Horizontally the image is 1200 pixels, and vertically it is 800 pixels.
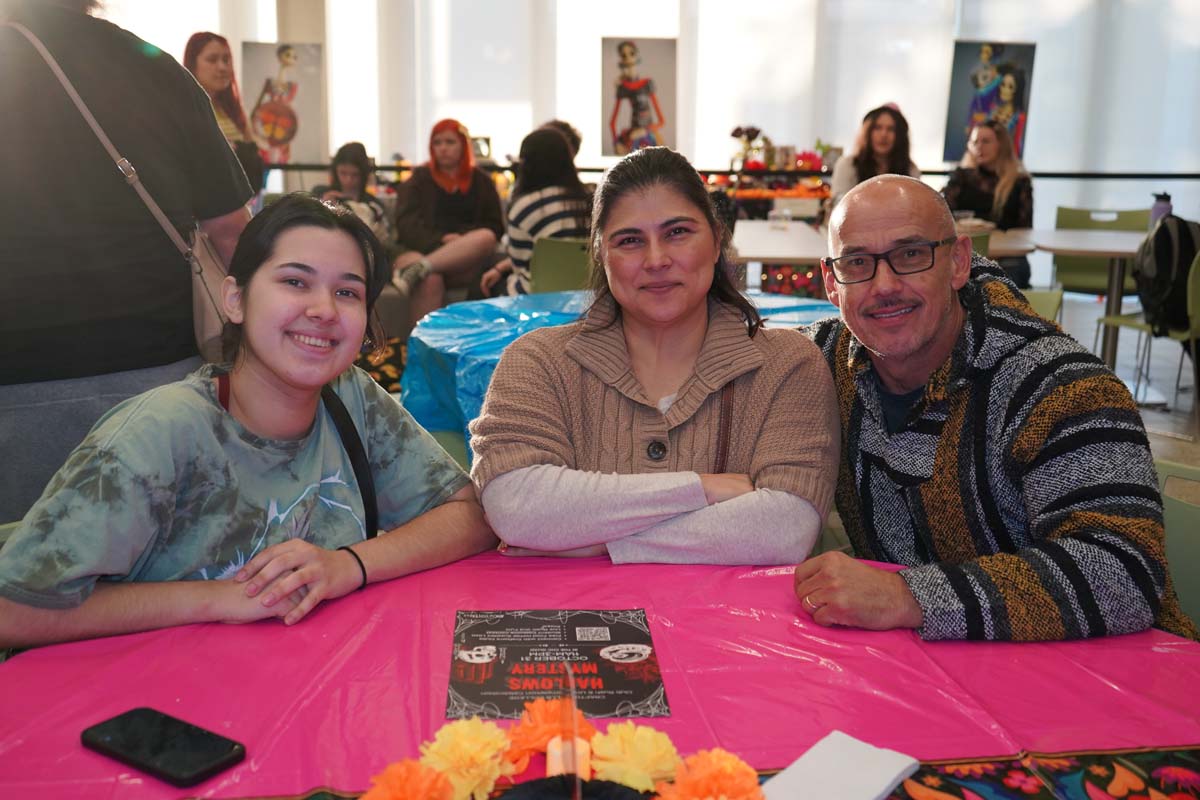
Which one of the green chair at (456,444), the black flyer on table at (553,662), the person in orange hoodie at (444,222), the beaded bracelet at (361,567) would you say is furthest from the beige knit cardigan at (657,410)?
the person in orange hoodie at (444,222)

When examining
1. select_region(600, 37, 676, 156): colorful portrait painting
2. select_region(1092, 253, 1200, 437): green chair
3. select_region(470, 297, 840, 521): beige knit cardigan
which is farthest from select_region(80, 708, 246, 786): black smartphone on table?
select_region(600, 37, 676, 156): colorful portrait painting

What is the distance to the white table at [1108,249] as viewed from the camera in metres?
5.71

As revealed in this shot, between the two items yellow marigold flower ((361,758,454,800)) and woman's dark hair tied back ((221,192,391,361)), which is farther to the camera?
woman's dark hair tied back ((221,192,391,361))

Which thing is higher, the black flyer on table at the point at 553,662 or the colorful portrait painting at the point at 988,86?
the colorful portrait painting at the point at 988,86

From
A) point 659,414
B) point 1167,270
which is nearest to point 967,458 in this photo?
point 659,414

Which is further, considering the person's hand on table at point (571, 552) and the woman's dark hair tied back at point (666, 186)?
the woman's dark hair tied back at point (666, 186)

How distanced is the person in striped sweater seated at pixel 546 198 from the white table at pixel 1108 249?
261 cm

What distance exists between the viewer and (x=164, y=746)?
1.04m

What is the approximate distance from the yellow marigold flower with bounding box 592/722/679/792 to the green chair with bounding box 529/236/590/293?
3.44 m

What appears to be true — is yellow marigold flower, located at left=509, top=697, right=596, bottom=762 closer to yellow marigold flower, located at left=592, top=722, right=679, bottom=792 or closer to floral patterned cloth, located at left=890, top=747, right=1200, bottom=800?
yellow marigold flower, located at left=592, top=722, right=679, bottom=792

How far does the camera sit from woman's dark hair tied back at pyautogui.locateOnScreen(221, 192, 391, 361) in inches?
61.1

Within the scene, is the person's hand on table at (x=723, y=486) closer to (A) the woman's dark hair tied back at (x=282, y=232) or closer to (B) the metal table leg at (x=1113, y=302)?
(A) the woman's dark hair tied back at (x=282, y=232)

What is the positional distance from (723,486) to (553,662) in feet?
1.78

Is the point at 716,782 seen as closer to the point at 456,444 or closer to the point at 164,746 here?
the point at 164,746
